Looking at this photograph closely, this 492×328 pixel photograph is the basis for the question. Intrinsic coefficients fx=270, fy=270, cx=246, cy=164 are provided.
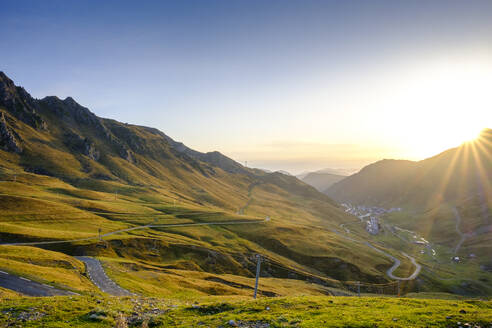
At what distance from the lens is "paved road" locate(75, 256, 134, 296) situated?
50.8 metres

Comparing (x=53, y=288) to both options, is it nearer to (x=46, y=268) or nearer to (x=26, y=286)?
(x=26, y=286)

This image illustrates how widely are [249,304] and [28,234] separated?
315 ft

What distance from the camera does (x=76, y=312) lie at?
2525 centimetres

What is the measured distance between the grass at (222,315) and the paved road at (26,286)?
43.5ft

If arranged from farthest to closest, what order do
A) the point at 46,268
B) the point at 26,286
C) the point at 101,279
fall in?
1. the point at 101,279
2. the point at 46,268
3. the point at 26,286

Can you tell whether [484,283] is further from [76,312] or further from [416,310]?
[76,312]

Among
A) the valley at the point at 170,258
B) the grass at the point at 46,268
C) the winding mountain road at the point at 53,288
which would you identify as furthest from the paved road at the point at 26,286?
the grass at the point at 46,268

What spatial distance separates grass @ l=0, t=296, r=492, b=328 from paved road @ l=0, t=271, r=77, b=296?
13259 millimetres

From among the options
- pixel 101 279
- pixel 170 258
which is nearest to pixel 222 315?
pixel 101 279

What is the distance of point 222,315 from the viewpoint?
88.5 ft

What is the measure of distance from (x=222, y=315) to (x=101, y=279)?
4377cm

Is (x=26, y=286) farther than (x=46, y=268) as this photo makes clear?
No

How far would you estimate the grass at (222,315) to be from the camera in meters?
23.2

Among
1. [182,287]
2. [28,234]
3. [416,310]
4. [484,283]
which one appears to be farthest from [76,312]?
[484,283]
